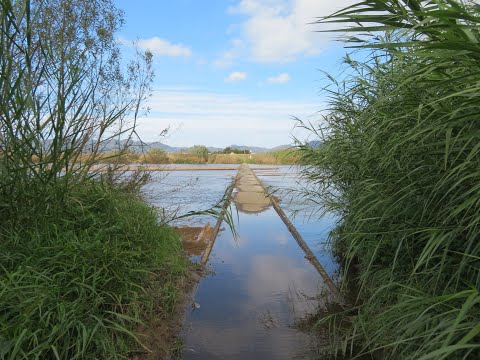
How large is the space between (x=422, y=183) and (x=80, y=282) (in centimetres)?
265

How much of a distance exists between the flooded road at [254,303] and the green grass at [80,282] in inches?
20.7

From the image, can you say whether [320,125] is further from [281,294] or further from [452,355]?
[452,355]

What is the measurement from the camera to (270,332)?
366cm

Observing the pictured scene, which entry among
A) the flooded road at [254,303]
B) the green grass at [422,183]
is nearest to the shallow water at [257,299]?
the flooded road at [254,303]

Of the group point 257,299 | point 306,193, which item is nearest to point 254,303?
point 257,299

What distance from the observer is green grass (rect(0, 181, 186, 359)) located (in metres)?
2.29

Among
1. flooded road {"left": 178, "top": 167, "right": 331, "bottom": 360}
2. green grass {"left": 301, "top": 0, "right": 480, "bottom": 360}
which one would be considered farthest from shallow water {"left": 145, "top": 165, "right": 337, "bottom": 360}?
green grass {"left": 301, "top": 0, "right": 480, "bottom": 360}

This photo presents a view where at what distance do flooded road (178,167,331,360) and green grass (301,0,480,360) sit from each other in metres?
0.57

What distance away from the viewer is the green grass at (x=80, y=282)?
229cm

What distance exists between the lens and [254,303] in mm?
4414

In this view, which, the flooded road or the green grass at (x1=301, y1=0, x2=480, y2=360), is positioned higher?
the green grass at (x1=301, y1=0, x2=480, y2=360)

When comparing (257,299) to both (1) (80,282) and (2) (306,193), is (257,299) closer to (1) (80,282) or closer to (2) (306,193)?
(2) (306,193)

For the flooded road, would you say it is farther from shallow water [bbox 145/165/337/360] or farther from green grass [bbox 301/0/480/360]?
green grass [bbox 301/0/480/360]

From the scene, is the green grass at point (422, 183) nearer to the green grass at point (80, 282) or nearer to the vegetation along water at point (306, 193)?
the vegetation along water at point (306, 193)
